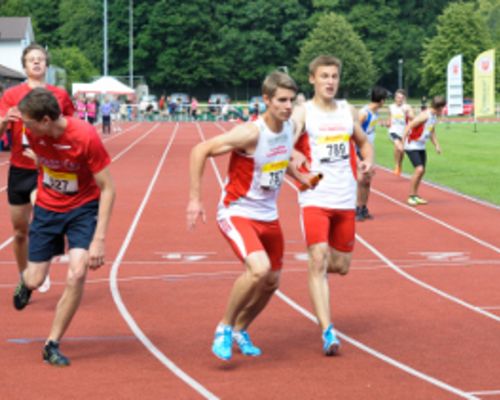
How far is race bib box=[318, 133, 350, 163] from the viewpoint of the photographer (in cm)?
772

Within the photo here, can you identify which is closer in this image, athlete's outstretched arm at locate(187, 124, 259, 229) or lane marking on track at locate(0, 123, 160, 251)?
athlete's outstretched arm at locate(187, 124, 259, 229)

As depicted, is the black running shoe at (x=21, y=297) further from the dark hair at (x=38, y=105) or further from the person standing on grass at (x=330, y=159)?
the person standing on grass at (x=330, y=159)

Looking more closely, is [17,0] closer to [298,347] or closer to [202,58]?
[202,58]

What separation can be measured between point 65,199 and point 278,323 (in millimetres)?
2128

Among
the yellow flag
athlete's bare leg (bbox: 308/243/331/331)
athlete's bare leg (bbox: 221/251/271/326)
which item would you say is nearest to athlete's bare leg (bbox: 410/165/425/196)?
athlete's bare leg (bbox: 308/243/331/331)

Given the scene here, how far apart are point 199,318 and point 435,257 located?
4339 mm

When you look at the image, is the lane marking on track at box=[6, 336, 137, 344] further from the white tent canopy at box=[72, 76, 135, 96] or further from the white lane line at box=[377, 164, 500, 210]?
the white tent canopy at box=[72, 76, 135, 96]

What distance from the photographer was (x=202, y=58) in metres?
97.4

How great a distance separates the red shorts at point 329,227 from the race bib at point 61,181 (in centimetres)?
162

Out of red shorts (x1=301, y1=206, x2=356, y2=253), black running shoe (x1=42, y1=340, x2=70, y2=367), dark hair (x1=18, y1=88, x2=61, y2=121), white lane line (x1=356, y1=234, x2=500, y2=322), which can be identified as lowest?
white lane line (x1=356, y1=234, x2=500, y2=322)

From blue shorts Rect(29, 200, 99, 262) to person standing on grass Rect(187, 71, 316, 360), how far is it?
2.48 ft

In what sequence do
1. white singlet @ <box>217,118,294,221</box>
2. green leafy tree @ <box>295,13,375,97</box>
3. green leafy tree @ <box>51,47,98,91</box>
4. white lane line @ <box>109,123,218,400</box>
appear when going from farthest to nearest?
green leafy tree @ <box>295,13,375,97</box>
green leafy tree @ <box>51,47,98,91</box>
white singlet @ <box>217,118,294,221</box>
white lane line @ <box>109,123,218,400</box>

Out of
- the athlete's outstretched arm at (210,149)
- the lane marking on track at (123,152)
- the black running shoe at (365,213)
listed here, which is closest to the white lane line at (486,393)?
the athlete's outstretched arm at (210,149)

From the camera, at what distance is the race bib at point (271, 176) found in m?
6.79
